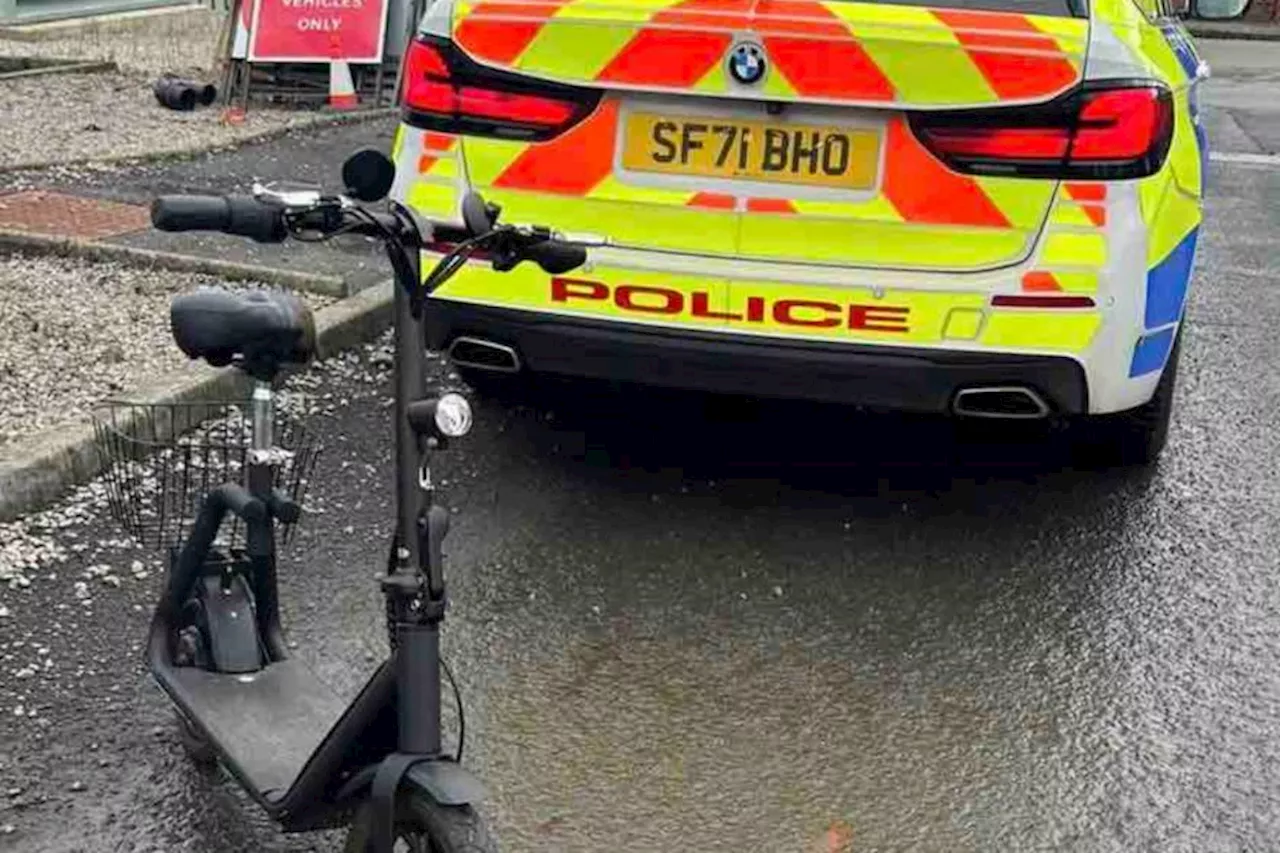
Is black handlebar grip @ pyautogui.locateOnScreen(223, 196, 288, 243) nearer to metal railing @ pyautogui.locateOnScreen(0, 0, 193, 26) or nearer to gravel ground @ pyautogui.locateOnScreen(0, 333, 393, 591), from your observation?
gravel ground @ pyautogui.locateOnScreen(0, 333, 393, 591)

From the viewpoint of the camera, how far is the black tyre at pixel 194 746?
10.0 feet

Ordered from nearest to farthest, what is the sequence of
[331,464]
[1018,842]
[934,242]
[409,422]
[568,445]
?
[409,422] < [1018,842] < [934,242] < [331,464] < [568,445]

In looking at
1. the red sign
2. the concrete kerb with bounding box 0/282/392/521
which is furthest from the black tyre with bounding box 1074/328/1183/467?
the red sign

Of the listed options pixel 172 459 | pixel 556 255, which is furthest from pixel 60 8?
pixel 556 255

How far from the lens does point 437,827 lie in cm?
232

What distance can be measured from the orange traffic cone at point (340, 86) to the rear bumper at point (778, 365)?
21.5 feet

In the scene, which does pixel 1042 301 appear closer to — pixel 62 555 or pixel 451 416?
pixel 451 416

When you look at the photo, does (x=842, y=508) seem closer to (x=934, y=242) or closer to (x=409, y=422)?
(x=934, y=242)

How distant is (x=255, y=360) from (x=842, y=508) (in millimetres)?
2219

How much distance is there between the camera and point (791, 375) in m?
4.00

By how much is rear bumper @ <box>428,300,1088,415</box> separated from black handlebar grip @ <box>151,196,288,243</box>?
5.94 feet

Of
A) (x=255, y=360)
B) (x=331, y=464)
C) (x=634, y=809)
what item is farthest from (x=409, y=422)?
(x=331, y=464)

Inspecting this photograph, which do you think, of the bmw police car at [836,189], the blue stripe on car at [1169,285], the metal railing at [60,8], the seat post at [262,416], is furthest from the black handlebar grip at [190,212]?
the metal railing at [60,8]

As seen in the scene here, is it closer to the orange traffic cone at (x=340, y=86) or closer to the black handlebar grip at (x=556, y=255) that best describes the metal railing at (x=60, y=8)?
the orange traffic cone at (x=340, y=86)
